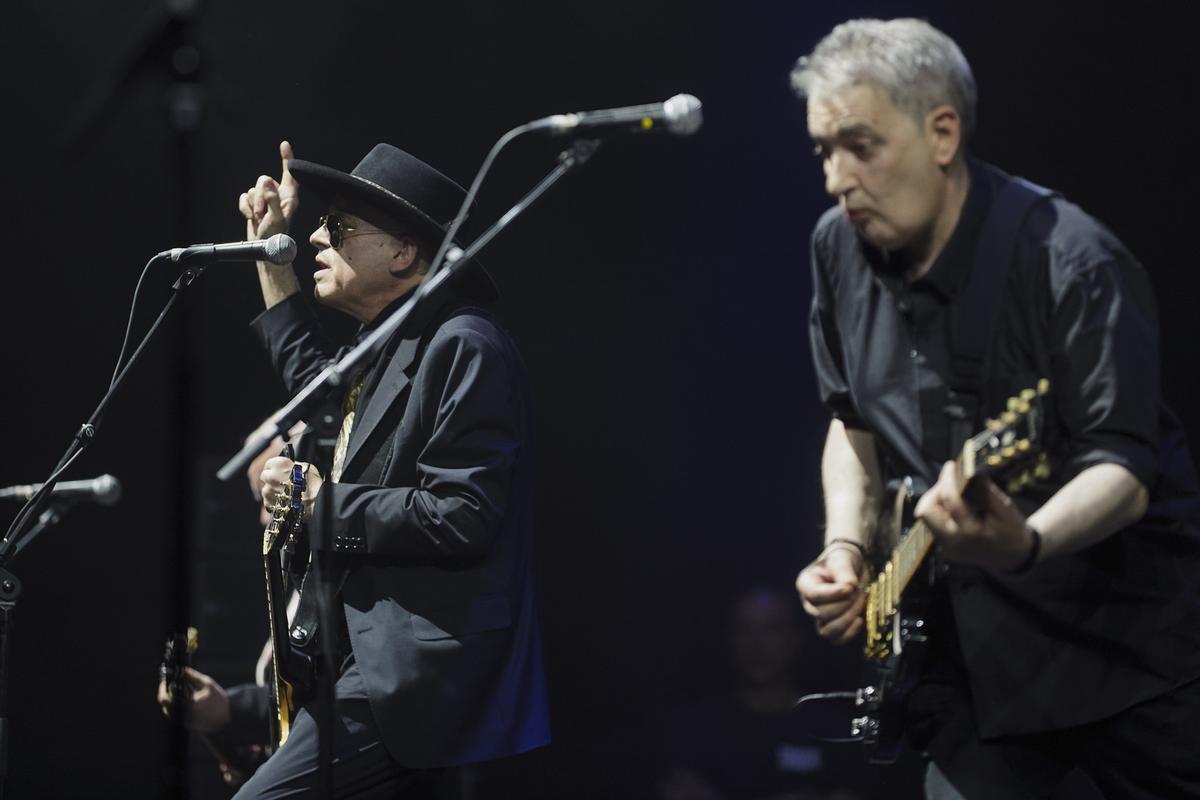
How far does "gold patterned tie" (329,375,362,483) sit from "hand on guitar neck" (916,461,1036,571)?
151 centimetres

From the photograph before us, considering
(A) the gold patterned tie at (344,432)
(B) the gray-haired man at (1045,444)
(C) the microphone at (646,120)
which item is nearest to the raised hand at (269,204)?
(A) the gold patterned tie at (344,432)

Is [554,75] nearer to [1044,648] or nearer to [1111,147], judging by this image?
[1111,147]

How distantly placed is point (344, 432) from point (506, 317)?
1.99 metres

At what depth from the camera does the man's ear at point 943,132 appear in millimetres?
2211

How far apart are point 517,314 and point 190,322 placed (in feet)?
4.02

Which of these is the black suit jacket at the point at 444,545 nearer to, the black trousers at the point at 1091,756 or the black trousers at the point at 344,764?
the black trousers at the point at 344,764

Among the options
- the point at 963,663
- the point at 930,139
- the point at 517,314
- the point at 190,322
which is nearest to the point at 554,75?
the point at 517,314

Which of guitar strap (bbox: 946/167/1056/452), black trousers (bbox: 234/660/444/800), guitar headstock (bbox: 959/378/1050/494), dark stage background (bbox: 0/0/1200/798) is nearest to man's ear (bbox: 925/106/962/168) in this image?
guitar strap (bbox: 946/167/1056/452)

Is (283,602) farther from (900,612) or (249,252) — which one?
(900,612)

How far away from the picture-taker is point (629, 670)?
5.09m

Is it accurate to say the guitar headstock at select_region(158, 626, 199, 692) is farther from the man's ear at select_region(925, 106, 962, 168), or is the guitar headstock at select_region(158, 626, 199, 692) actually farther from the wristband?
the man's ear at select_region(925, 106, 962, 168)

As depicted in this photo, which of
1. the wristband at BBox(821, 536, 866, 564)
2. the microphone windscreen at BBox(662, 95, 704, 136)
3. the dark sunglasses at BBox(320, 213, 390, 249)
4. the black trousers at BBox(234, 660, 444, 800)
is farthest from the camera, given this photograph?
the dark sunglasses at BBox(320, 213, 390, 249)

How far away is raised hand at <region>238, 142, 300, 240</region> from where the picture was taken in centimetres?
322

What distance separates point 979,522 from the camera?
1897mm
